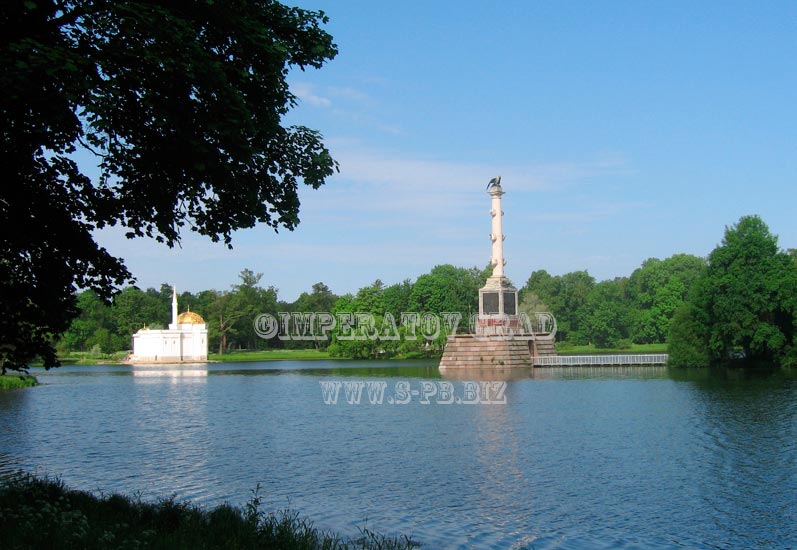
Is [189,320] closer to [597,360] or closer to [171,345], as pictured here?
[171,345]

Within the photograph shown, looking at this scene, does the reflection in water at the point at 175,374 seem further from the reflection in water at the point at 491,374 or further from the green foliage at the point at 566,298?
the green foliage at the point at 566,298

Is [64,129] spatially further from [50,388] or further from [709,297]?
[709,297]

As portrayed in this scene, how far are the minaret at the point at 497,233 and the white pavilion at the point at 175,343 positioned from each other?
73.2 m

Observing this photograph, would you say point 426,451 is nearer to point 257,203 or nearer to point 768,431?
point 768,431

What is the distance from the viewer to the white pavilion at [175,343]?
439ft

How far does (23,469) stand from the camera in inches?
976

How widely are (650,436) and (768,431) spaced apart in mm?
4747

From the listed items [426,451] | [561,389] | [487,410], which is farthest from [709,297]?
[426,451]

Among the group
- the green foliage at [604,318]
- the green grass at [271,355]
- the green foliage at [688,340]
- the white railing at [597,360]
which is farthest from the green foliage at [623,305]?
the green foliage at [688,340]

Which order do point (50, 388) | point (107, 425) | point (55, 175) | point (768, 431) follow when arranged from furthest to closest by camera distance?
point (50, 388)
point (107, 425)
point (768, 431)
point (55, 175)

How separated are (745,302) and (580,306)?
250 ft

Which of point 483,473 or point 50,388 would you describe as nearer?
point 483,473

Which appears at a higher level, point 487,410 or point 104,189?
point 104,189

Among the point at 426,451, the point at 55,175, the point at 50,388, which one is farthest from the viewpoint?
the point at 50,388
